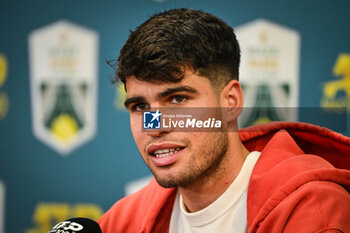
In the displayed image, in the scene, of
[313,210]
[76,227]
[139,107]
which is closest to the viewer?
[313,210]

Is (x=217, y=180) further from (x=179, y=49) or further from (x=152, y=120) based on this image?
(x=179, y=49)

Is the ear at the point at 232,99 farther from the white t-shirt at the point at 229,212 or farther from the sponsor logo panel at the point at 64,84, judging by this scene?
the sponsor logo panel at the point at 64,84

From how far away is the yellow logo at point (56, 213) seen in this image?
1950 mm

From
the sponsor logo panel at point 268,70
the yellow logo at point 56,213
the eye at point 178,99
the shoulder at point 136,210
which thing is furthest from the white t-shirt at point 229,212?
the yellow logo at point 56,213

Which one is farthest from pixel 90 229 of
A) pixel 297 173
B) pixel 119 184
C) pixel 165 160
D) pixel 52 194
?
pixel 52 194

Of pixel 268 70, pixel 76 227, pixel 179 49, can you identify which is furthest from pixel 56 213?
pixel 179 49

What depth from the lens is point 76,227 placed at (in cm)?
85

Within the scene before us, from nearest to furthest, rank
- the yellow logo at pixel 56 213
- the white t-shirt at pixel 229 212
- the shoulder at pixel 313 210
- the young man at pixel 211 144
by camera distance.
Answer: the shoulder at pixel 313 210 → the young man at pixel 211 144 → the white t-shirt at pixel 229 212 → the yellow logo at pixel 56 213

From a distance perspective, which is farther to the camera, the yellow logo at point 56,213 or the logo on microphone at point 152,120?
the yellow logo at point 56,213

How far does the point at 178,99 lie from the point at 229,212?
1.06ft

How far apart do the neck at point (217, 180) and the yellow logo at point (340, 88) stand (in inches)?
32.7

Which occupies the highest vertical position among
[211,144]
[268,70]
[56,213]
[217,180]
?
[268,70]

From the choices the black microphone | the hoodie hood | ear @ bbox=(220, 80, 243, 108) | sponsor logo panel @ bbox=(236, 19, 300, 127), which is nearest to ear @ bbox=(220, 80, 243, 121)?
ear @ bbox=(220, 80, 243, 108)

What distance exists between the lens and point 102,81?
193 cm
